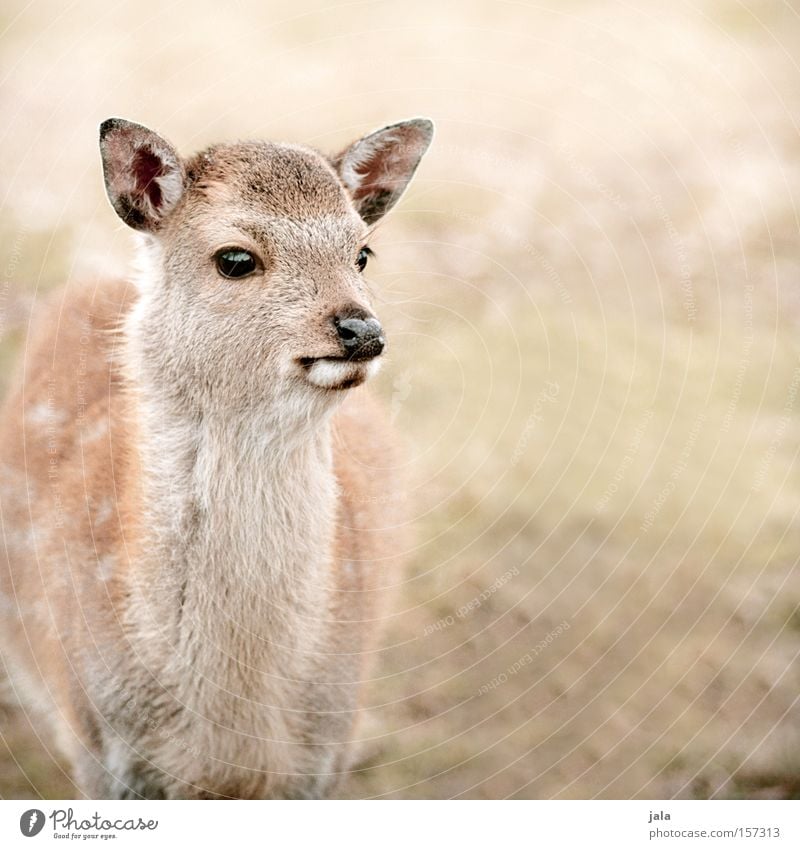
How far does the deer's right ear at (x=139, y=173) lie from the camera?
292 centimetres

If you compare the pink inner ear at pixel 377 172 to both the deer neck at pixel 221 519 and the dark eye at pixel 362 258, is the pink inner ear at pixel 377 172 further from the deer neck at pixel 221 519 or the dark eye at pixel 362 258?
the deer neck at pixel 221 519

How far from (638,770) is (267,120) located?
283cm

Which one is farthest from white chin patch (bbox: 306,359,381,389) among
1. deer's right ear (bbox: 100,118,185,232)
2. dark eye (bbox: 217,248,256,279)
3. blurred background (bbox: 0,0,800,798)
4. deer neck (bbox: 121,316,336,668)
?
blurred background (bbox: 0,0,800,798)

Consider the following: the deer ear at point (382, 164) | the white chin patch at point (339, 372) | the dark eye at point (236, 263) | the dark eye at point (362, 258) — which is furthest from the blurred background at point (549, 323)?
the white chin patch at point (339, 372)

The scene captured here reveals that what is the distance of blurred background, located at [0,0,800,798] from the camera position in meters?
4.06

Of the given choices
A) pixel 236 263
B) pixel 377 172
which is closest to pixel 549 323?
pixel 377 172

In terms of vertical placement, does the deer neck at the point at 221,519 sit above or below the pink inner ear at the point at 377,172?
below

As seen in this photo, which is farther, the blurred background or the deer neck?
the blurred background

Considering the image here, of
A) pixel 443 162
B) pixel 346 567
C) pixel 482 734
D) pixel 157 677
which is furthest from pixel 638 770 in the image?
pixel 443 162

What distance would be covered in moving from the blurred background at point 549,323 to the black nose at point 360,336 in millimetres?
1224

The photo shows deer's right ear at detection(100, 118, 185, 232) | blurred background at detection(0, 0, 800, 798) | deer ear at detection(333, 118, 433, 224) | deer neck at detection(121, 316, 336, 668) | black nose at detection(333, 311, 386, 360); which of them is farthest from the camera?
blurred background at detection(0, 0, 800, 798)

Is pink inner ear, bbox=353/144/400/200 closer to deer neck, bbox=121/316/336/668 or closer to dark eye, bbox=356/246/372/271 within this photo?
dark eye, bbox=356/246/372/271

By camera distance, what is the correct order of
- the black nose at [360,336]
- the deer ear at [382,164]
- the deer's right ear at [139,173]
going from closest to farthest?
the black nose at [360,336] < the deer's right ear at [139,173] < the deer ear at [382,164]

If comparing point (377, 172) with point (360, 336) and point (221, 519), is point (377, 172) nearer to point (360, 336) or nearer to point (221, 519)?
point (360, 336)
